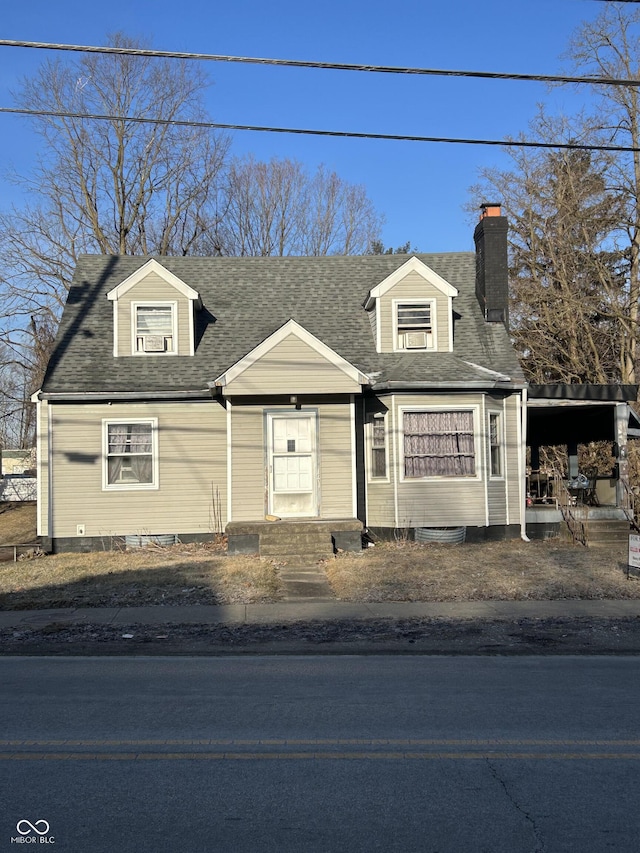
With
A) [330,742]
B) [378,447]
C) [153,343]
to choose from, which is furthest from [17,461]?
[330,742]

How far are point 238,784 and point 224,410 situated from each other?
13.6 meters

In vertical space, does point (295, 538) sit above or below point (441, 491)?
below

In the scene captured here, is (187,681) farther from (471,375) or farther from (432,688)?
(471,375)

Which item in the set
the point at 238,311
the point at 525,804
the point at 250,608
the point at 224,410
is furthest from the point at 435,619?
the point at 238,311

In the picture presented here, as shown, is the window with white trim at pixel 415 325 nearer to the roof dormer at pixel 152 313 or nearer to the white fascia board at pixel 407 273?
the white fascia board at pixel 407 273

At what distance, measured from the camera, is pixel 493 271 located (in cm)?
1997

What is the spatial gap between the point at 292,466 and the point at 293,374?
2.02 meters

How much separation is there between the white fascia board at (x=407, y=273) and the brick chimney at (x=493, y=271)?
1540 mm

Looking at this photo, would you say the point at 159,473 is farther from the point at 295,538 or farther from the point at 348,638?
the point at 348,638

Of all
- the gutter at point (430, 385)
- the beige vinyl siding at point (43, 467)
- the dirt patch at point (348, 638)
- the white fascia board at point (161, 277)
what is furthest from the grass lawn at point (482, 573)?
the white fascia board at point (161, 277)

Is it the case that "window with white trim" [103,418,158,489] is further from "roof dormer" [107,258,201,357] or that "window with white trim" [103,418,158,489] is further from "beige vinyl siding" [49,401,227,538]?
"roof dormer" [107,258,201,357]

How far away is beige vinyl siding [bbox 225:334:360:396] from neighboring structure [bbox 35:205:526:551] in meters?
0.03

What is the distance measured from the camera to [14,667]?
27.4 ft

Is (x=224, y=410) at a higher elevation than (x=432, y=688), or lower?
higher
